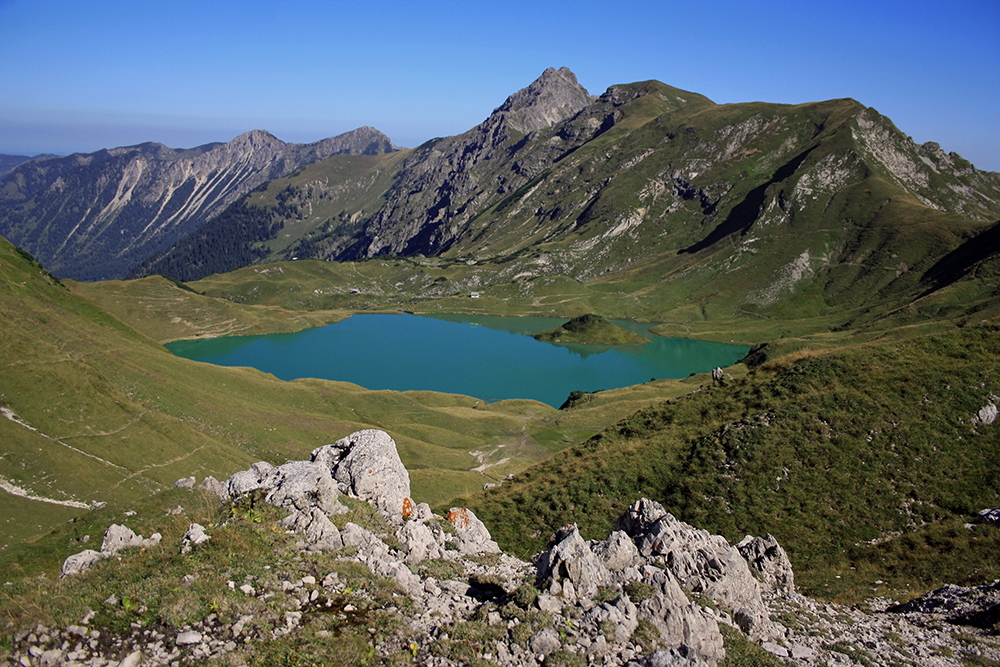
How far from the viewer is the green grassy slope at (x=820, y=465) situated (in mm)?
25609

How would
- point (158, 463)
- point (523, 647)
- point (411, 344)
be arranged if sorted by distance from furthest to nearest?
point (411, 344), point (158, 463), point (523, 647)

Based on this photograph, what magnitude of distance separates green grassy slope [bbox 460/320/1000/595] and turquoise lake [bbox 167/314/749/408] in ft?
286

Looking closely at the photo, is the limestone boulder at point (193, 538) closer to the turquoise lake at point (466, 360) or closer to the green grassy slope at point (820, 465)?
the green grassy slope at point (820, 465)

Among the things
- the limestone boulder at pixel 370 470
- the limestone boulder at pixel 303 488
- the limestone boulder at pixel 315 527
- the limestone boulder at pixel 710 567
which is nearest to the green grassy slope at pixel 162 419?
the limestone boulder at pixel 370 470

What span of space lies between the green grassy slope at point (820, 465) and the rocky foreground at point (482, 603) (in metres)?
4.42

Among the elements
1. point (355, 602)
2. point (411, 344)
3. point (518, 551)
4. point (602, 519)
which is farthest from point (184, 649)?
point (411, 344)

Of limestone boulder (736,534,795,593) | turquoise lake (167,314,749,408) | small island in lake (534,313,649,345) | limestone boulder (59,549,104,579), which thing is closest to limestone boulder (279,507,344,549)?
limestone boulder (59,549,104,579)

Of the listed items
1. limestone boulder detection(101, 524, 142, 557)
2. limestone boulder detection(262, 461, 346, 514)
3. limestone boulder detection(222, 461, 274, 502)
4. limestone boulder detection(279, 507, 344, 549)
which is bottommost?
limestone boulder detection(101, 524, 142, 557)

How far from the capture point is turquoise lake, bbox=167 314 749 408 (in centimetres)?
13412

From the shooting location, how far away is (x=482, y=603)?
617 inches

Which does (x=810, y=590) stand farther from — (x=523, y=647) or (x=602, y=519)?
(x=523, y=647)

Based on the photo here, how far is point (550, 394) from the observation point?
127750 millimetres

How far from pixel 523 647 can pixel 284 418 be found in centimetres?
6515

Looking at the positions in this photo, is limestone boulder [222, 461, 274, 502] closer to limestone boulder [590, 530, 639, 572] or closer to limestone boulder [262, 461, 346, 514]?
limestone boulder [262, 461, 346, 514]
